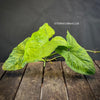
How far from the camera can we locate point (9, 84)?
732 millimetres

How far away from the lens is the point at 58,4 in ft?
3.39

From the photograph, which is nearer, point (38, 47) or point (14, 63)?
point (38, 47)

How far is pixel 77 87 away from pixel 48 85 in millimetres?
140

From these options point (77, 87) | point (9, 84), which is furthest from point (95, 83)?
point (9, 84)

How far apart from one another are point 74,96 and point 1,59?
0.66 metres

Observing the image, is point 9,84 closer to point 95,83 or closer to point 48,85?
point 48,85

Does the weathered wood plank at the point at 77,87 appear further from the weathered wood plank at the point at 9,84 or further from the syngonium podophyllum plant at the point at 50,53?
the weathered wood plank at the point at 9,84

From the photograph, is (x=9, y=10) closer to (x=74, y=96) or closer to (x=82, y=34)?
(x=82, y=34)

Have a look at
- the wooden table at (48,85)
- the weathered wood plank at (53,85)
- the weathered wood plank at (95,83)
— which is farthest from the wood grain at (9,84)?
the weathered wood plank at (95,83)

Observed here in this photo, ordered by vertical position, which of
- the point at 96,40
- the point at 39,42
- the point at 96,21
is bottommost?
the point at 39,42

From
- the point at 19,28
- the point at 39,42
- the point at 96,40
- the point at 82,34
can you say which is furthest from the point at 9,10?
the point at 96,40

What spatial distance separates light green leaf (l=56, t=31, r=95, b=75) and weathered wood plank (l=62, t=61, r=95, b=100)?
0.06 meters

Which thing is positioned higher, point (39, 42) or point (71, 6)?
point (71, 6)

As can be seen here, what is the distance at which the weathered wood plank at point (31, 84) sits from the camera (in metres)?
→ 0.63
